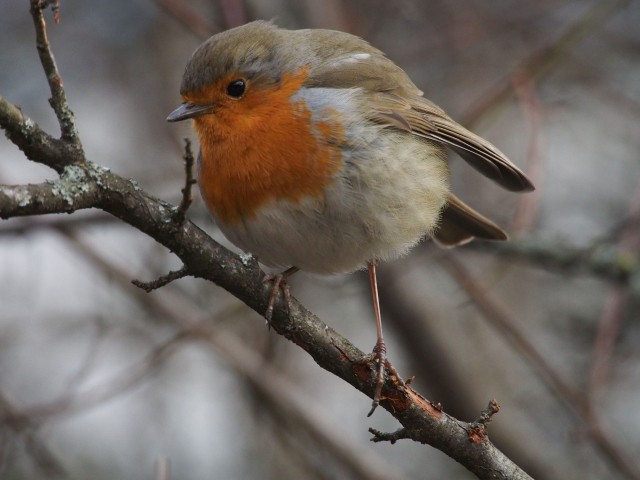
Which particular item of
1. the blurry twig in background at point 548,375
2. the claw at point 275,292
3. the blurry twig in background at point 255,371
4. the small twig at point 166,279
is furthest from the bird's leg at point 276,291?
the blurry twig in background at point 548,375

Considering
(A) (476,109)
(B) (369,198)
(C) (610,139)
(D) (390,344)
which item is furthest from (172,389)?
(C) (610,139)

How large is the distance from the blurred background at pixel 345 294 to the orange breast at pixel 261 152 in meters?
1.31

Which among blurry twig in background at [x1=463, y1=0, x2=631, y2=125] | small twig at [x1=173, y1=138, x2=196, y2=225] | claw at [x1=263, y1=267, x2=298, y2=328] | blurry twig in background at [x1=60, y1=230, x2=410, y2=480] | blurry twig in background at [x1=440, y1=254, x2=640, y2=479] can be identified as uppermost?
blurry twig in background at [x1=463, y1=0, x2=631, y2=125]

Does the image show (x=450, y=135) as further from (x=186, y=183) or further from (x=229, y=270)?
(x=186, y=183)

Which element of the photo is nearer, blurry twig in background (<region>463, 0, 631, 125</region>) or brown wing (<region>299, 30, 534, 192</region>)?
brown wing (<region>299, 30, 534, 192</region>)

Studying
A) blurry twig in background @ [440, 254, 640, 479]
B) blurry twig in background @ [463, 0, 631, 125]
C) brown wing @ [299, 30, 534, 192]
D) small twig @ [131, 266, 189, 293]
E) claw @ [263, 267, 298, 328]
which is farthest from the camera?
blurry twig in background @ [463, 0, 631, 125]

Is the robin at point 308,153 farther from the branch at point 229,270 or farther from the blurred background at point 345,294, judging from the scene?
the blurred background at point 345,294

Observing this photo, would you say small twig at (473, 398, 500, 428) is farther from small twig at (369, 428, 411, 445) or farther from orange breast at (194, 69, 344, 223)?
orange breast at (194, 69, 344, 223)

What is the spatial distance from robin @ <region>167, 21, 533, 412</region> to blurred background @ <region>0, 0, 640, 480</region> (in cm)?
111

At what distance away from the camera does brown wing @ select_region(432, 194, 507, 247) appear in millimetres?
3994

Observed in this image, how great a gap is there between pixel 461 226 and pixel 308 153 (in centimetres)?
128

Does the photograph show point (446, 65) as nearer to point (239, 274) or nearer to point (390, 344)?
point (390, 344)

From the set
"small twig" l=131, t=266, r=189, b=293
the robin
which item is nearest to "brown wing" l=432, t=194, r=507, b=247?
the robin

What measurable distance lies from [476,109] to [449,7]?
1.61 metres
